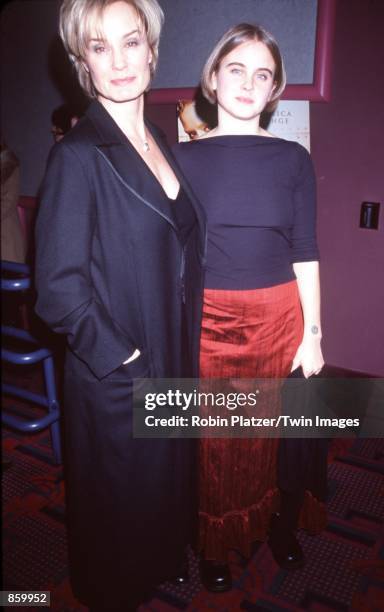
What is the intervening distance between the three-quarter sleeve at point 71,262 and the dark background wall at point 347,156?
168 centimetres

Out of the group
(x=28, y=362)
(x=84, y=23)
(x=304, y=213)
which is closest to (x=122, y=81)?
(x=84, y=23)

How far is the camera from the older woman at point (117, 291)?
1149mm

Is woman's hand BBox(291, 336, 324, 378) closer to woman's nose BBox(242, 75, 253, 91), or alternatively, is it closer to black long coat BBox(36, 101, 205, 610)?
black long coat BBox(36, 101, 205, 610)

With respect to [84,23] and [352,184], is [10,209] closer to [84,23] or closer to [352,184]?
[352,184]

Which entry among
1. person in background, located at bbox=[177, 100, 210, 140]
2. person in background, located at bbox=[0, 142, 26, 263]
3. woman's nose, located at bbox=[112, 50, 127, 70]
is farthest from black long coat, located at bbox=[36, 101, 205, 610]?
person in background, located at bbox=[0, 142, 26, 263]

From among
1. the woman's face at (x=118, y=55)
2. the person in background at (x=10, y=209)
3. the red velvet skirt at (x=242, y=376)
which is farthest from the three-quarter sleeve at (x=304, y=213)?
the person in background at (x=10, y=209)

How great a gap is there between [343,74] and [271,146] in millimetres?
1192

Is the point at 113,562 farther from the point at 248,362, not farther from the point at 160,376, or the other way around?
the point at 248,362

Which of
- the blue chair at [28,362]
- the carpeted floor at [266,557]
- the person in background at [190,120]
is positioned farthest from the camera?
the person in background at [190,120]

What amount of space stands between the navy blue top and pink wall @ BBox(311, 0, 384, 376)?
1.08 meters

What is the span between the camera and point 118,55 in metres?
1.20

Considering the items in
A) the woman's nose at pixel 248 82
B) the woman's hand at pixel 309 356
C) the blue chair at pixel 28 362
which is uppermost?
the woman's nose at pixel 248 82

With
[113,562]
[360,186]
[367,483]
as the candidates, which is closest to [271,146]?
[360,186]

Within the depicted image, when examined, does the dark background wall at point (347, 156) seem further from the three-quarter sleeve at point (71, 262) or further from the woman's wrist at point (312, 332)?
the three-quarter sleeve at point (71, 262)
